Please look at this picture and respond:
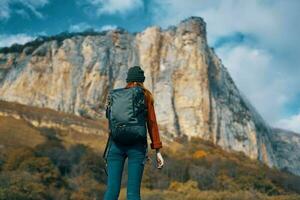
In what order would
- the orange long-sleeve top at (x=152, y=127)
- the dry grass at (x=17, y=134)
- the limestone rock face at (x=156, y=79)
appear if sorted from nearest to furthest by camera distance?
the orange long-sleeve top at (x=152, y=127) < the dry grass at (x=17, y=134) < the limestone rock face at (x=156, y=79)

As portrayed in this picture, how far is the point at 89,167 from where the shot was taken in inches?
3430

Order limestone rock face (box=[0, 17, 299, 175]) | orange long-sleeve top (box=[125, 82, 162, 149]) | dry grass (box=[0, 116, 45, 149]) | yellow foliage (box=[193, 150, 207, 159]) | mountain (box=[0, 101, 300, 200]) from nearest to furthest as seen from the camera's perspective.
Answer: orange long-sleeve top (box=[125, 82, 162, 149]) < mountain (box=[0, 101, 300, 200]) < dry grass (box=[0, 116, 45, 149]) < yellow foliage (box=[193, 150, 207, 159]) < limestone rock face (box=[0, 17, 299, 175])

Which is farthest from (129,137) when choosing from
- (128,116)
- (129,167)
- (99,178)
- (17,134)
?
(17,134)

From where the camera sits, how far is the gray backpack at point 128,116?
604 cm

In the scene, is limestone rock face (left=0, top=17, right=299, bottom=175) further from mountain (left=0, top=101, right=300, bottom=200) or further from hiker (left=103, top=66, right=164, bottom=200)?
hiker (left=103, top=66, right=164, bottom=200)

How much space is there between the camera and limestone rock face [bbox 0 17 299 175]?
156 metres

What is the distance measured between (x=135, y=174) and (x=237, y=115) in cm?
16505

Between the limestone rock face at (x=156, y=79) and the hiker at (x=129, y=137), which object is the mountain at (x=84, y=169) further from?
the hiker at (x=129, y=137)

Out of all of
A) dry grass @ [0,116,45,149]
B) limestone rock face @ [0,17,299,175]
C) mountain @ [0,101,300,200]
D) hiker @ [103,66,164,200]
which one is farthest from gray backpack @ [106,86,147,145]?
limestone rock face @ [0,17,299,175]

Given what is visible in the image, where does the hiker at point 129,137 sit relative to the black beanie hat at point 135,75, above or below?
below

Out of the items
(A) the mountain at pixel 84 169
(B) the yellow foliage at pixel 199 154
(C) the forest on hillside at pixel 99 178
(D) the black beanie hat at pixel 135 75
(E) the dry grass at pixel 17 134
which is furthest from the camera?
(B) the yellow foliage at pixel 199 154

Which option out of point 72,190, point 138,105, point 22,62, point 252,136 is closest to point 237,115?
point 252,136

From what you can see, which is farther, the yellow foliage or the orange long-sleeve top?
the yellow foliage

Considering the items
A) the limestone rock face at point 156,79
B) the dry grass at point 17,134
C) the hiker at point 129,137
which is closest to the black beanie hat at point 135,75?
the hiker at point 129,137
